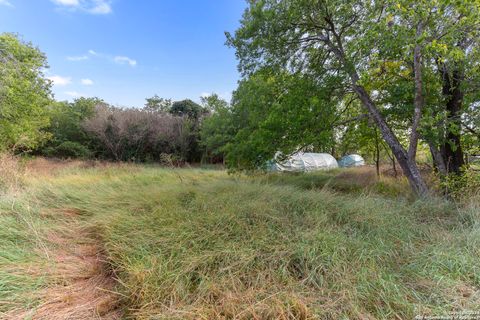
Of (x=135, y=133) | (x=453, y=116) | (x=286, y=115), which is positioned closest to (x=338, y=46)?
(x=286, y=115)

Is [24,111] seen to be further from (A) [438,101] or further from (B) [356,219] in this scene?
(A) [438,101]

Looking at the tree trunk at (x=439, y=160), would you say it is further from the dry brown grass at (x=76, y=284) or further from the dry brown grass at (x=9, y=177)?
the dry brown grass at (x=9, y=177)

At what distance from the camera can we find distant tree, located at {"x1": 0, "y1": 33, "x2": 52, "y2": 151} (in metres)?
6.07

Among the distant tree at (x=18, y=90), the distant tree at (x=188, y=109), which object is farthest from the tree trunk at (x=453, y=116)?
the distant tree at (x=188, y=109)

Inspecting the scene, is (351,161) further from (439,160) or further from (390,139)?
(390,139)

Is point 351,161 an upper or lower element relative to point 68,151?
upper

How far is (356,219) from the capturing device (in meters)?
2.88

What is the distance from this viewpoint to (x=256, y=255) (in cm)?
212

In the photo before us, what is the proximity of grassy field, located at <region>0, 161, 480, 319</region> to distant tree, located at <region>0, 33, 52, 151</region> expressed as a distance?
15.1 feet

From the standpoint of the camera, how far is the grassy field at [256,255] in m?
1.60

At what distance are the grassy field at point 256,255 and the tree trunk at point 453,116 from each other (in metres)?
1.42

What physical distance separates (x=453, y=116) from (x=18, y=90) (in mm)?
12120

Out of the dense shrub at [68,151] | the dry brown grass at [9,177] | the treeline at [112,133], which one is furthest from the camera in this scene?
the treeline at [112,133]

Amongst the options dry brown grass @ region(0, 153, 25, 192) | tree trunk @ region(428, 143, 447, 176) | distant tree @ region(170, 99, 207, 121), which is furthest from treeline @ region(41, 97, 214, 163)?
tree trunk @ region(428, 143, 447, 176)
